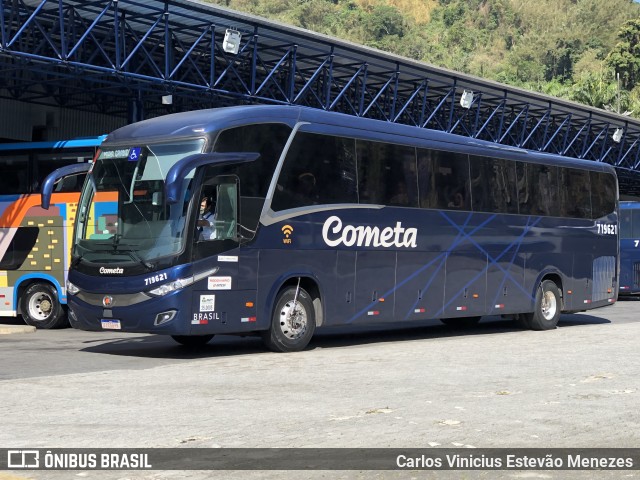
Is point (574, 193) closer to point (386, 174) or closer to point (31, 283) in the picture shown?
point (386, 174)

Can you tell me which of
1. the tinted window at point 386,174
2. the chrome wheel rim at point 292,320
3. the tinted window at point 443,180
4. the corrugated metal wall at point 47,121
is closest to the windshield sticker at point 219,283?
the chrome wheel rim at point 292,320

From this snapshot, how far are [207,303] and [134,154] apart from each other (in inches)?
95.6

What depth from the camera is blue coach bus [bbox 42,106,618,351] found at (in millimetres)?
14320

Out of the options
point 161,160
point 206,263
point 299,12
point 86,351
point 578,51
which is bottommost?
point 86,351

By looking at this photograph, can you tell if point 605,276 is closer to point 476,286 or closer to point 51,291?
point 476,286

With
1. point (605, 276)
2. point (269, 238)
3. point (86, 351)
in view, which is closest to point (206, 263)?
point (269, 238)

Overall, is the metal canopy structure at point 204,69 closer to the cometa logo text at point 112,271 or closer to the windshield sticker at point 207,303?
the cometa logo text at point 112,271

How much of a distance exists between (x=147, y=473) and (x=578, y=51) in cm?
15476

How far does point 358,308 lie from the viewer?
16.9 metres

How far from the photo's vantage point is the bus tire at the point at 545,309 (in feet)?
70.7

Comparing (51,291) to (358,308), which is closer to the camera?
(358,308)

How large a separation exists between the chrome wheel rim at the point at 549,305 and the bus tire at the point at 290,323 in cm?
738

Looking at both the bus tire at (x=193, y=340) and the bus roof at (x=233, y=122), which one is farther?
the bus tire at (x=193, y=340)

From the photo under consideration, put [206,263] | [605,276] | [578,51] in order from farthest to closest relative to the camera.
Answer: [578,51]
[605,276]
[206,263]
